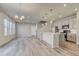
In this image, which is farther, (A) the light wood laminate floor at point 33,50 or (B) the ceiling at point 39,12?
(B) the ceiling at point 39,12

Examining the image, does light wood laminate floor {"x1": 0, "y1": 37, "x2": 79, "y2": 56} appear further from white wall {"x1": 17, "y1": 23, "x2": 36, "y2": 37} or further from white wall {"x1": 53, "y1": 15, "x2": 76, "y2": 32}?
white wall {"x1": 53, "y1": 15, "x2": 76, "y2": 32}

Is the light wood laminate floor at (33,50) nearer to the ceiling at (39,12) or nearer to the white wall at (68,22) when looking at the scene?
the white wall at (68,22)

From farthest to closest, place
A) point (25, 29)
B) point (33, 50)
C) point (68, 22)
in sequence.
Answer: point (68, 22) < point (25, 29) < point (33, 50)

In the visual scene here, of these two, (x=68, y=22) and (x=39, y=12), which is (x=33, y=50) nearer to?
(x=39, y=12)

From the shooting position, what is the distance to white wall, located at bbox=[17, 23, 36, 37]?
5.79m

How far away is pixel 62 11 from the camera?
495 centimetres

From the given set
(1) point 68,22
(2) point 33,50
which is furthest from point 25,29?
(1) point 68,22

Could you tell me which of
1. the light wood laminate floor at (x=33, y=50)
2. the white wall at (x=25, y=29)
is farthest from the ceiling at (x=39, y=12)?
the light wood laminate floor at (x=33, y=50)

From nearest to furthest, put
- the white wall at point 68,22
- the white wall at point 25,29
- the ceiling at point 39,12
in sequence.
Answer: the ceiling at point 39,12, the white wall at point 68,22, the white wall at point 25,29

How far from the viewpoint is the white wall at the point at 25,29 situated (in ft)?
19.0

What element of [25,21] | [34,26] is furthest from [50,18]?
[25,21]

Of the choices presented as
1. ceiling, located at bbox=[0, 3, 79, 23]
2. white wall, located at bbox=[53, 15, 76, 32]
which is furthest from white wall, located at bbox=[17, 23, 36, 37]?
white wall, located at bbox=[53, 15, 76, 32]

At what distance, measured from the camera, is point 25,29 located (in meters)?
6.02

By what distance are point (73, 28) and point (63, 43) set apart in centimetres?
109
